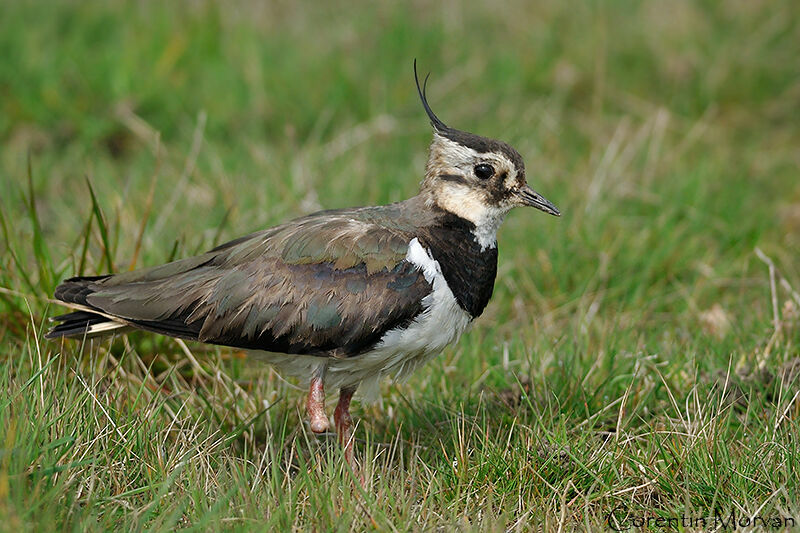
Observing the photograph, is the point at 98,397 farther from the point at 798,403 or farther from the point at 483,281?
the point at 798,403

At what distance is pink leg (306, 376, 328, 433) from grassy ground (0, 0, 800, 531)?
17cm

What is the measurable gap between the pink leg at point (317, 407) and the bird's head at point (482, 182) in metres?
0.96

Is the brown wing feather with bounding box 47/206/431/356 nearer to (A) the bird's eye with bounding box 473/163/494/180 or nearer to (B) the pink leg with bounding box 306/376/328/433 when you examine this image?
(B) the pink leg with bounding box 306/376/328/433

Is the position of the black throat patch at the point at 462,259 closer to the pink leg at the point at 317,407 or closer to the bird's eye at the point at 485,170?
the bird's eye at the point at 485,170

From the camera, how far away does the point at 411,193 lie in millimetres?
6363

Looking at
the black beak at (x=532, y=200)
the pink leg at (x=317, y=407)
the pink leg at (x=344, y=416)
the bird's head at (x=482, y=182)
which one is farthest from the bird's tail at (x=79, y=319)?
the black beak at (x=532, y=200)

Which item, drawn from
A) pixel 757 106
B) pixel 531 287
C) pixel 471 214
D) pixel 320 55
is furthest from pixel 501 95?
→ pixel 471 214

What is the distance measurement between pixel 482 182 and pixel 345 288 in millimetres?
800

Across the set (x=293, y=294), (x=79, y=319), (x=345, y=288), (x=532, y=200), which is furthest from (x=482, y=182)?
(x=79, y=319)

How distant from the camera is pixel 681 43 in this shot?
807cm

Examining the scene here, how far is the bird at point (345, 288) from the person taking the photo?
13.1ft

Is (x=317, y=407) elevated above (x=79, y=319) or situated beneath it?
situated beneath

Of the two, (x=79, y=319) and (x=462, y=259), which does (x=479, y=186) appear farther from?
(x=79, y=319)

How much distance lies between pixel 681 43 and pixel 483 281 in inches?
186
